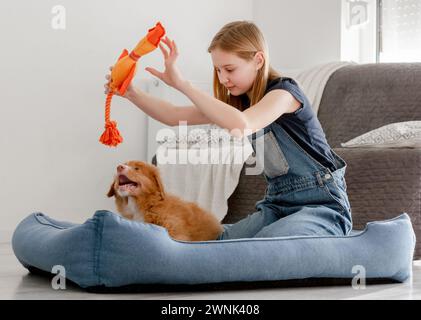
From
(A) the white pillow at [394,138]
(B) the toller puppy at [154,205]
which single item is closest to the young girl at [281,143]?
(B) the toller puppy at [154,205]

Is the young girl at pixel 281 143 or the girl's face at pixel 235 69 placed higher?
the girl's face at pixel 235 69

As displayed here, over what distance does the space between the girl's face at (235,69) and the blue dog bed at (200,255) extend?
1.58ft

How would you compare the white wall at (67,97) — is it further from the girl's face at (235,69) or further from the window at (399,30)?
the girl's face at (235,69)

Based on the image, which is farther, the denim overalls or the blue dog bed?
the denim overalls

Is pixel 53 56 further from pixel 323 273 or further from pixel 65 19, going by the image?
pixel 323 273

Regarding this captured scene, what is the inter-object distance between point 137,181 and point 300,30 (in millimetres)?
2258

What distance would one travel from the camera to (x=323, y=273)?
180 centimetres

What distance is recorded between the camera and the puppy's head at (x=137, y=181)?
2.11 meters

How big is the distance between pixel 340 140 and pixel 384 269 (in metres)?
1.44

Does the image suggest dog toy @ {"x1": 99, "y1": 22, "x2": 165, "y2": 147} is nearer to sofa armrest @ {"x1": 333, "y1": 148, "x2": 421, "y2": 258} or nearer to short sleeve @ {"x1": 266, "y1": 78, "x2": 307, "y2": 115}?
short sleeve @ {"x1": 266, "y1": 78, "x2": 307, "y2": 115}

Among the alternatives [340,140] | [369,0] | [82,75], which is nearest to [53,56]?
[82,75]

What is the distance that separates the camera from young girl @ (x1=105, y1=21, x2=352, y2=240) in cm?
197

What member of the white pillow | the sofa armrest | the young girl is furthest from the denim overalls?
the white pillow

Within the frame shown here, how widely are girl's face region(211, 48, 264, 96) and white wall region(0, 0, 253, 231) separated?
5.37ft
